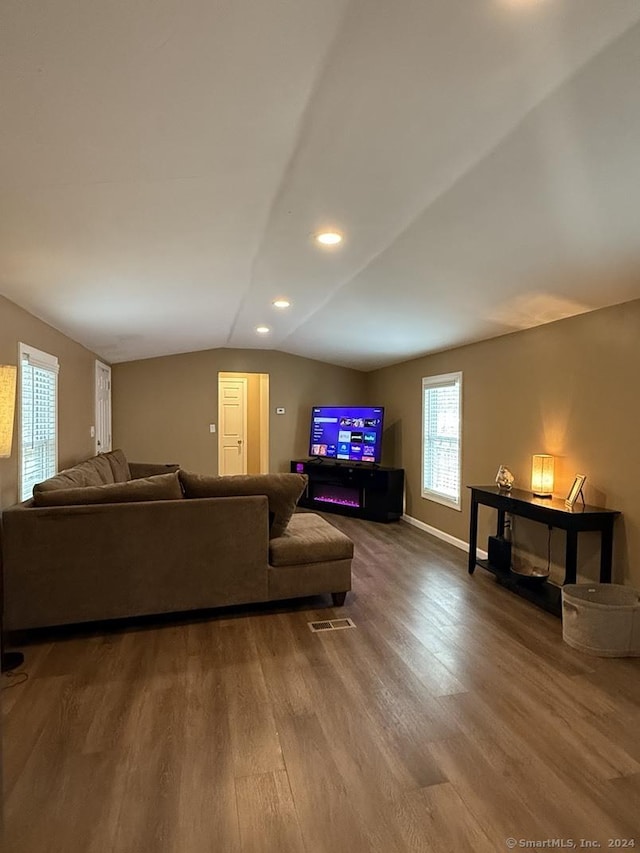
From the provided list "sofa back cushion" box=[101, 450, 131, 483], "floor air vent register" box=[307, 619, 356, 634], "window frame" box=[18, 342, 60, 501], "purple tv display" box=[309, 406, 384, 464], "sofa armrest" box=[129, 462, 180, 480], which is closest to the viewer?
"floor air vent register" box=[307, 619, 356, 634]

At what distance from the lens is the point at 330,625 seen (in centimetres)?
314

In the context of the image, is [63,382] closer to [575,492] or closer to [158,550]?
[158,550]

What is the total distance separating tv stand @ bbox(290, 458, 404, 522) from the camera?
6207mm

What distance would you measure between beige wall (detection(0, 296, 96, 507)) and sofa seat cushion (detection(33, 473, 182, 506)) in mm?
390

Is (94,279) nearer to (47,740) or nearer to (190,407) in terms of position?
(47,740)

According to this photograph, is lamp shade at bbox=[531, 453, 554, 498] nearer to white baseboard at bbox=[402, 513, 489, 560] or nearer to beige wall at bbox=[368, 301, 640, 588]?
beige wall at bbox=[368, 301, 640, 588]

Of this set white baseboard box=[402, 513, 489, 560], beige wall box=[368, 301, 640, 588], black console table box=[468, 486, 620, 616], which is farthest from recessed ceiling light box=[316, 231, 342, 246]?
white baseboard box=[402, 513, 489, 560]

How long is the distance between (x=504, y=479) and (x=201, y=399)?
4561mm

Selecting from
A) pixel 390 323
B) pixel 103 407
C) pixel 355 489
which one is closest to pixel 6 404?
pixel 390 323

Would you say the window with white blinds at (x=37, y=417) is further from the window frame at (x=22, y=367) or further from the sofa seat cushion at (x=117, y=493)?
the sofa seat cushion at (x=117, y=493)

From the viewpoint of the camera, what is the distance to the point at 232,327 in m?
5.57

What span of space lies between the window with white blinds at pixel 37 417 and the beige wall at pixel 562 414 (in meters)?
3.93

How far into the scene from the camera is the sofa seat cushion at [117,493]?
2945mm

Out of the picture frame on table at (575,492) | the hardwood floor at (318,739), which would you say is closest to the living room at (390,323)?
the hardwood floor at (318,739)
